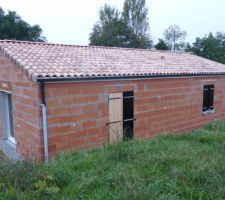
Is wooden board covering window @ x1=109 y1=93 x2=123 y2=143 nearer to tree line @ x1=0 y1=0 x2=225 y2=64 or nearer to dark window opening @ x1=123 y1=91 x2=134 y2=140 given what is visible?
dark window opening @ x1=123 y1=91 x2=134 y2=140

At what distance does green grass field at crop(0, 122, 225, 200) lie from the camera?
3.87 meters

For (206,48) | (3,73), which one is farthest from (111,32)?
(3,73)

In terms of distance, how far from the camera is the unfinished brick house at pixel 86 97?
6824mm

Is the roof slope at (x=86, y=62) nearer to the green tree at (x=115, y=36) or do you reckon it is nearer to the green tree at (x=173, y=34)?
the green tree at (x=115, y=36)

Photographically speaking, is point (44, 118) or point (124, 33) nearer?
point (44, 118)

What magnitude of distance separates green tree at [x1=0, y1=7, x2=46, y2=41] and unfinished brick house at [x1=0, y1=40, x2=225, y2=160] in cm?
2086

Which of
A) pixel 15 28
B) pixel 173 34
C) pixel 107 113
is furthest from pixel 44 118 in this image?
pixel 173 34

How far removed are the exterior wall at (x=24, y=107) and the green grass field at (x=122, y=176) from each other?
5.03 feet

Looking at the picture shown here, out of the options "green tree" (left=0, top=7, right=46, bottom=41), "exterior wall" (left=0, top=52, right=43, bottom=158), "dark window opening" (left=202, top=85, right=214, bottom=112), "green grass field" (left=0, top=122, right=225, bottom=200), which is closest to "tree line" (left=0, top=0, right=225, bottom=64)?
"green tree" (left=0, top=7, right=46, bottom=41)

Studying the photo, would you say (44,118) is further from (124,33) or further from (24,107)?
(124,33)

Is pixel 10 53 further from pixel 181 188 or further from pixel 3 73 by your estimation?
pixel 181 188

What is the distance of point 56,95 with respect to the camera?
22.4 feet

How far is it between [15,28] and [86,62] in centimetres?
2363

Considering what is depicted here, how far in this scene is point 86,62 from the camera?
8.56 meters
